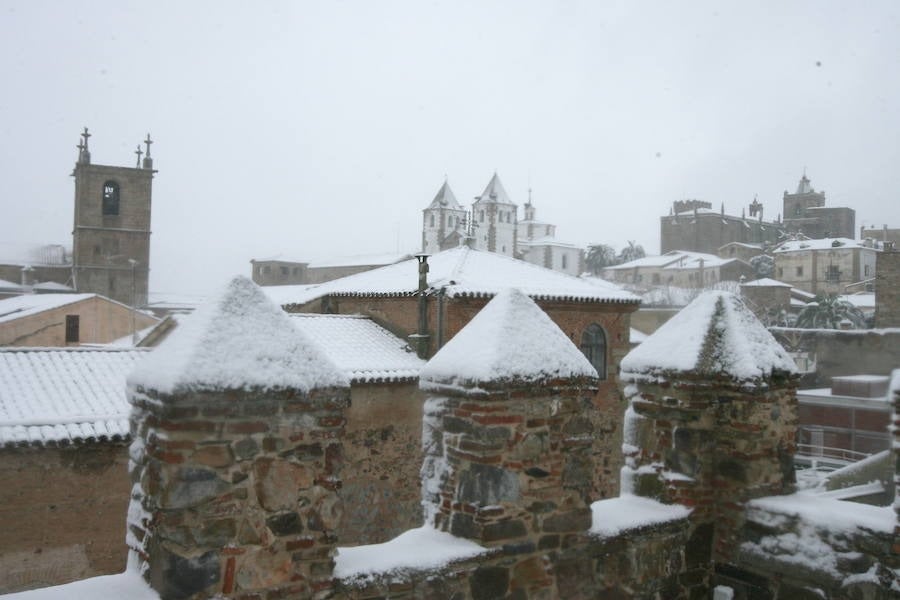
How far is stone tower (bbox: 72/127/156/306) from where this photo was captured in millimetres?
43344

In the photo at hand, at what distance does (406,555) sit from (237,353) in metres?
1.20

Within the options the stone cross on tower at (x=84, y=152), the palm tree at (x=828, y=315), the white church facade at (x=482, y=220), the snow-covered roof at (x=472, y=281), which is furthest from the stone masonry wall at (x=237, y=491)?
the white church facade at (x=482, y=220)

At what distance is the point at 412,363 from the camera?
13477 mm

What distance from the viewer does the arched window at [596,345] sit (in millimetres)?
15914

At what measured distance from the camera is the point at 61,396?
420 inches

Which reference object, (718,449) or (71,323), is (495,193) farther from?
(718,449)

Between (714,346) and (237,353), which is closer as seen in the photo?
(237,353)

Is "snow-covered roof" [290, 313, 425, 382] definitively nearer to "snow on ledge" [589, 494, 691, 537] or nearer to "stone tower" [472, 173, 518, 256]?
"snow on ledge" [589, 494, 691, 537]

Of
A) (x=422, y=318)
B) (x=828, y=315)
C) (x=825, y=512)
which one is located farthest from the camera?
(x=828, y=315)

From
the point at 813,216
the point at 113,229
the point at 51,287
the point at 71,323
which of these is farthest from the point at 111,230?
the point at 813,216

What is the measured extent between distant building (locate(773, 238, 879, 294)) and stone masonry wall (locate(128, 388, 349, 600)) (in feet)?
165

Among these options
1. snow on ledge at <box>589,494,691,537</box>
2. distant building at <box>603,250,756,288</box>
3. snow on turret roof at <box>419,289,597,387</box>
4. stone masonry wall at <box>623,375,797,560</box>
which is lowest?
snow on ledge at <box>589,494,691,537</box>

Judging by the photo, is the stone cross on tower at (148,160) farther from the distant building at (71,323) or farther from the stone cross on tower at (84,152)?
the distant building at (71,323)

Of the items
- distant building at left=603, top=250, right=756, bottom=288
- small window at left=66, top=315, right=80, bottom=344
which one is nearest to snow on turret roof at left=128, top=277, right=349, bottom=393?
small window at left=66, top=315, right=80, bottom=344
